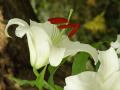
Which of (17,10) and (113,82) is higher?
(17,10)

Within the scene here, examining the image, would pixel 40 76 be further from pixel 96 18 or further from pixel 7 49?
pixel 96 18

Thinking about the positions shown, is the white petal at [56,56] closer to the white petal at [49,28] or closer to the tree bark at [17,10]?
the white petal at [49,28]

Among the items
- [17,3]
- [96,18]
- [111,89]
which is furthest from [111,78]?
[96,18]

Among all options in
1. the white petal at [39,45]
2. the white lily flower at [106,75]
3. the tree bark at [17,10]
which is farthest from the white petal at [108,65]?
the tree bark at [17,10]

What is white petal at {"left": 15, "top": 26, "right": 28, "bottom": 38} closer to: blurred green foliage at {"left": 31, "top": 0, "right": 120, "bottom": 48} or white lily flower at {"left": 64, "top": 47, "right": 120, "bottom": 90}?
white lily flower at {"left": 64, "top": 47, "right": 120, "bottom": 90}

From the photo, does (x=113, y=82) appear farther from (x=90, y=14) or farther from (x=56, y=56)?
(x=90, y=14)

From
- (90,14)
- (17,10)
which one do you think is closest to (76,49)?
(17,10)
